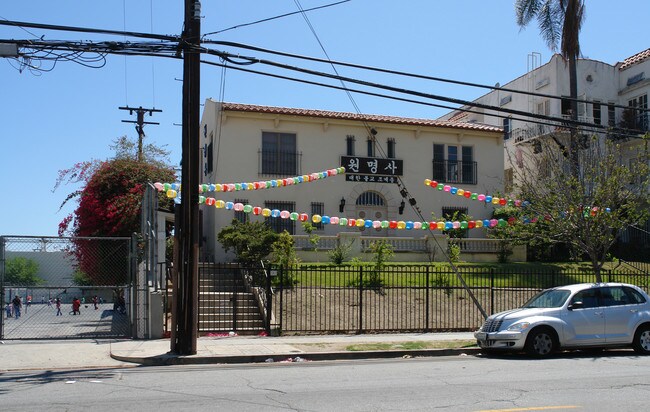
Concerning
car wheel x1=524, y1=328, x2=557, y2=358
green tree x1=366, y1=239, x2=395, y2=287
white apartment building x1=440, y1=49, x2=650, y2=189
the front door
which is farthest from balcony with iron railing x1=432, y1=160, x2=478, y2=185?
car wheel x1=524, y1=328, x2=557, y2=358

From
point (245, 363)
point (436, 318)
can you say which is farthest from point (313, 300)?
Answer: point (245, 363)

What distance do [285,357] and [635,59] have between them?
30.0m

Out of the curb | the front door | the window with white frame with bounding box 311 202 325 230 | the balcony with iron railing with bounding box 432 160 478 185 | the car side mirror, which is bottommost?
the curb

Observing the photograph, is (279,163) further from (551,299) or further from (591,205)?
(551,299)

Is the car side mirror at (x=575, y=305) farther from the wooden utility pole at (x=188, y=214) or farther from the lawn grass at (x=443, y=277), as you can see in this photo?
A: the wooden utility pole at (x=188, y=214)

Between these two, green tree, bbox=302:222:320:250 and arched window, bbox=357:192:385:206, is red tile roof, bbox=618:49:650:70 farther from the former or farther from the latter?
green tree, bbox=302:222:320:250

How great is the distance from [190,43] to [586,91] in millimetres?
27467

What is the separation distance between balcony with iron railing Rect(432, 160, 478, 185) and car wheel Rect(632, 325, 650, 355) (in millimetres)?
17542

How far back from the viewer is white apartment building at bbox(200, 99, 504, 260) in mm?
28312

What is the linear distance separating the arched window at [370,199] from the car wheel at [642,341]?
55.3ft

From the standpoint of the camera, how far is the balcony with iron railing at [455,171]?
31281 mm

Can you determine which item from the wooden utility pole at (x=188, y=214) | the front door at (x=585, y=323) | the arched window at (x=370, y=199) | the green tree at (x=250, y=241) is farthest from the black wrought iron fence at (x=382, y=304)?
the arched window at (x=370, y=199)

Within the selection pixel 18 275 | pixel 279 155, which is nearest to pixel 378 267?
pixel 279 155

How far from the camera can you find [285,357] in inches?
547
